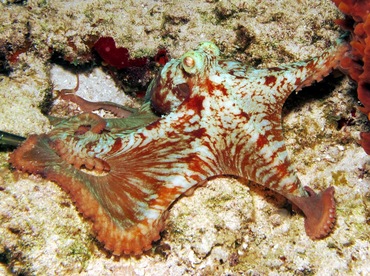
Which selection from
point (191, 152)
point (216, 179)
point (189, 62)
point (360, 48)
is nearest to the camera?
point (360, 48)

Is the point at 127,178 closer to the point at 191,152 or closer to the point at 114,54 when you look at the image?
the point at 191,152

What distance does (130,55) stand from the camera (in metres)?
4.43

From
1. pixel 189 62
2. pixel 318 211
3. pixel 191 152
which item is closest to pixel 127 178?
pixel 191 152

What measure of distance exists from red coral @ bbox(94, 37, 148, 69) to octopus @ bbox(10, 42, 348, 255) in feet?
4.30

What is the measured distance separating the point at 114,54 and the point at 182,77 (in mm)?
1734

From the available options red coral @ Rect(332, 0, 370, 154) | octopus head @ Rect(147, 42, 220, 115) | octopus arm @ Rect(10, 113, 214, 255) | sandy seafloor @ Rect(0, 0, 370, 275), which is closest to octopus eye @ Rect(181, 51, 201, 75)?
octopus head @ Rect(147, 42, 220, 115)

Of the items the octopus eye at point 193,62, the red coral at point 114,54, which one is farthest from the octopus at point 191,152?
the red coral at point 114,54

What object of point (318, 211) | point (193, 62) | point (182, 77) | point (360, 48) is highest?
point (193, 62)

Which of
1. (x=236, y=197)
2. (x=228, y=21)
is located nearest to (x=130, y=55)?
(x=228, y=21)

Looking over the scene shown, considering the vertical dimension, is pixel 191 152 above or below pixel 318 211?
above

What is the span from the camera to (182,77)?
10.4 ft

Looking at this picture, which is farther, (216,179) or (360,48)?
(216,179)

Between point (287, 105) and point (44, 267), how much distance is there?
10.3 feet

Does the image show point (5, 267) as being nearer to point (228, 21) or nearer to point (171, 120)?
point (171, 120)
